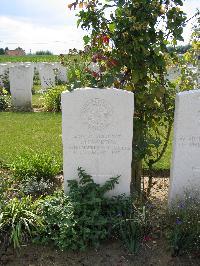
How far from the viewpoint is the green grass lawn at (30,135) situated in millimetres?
6574

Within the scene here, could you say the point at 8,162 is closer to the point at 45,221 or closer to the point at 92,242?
the point at 45,221

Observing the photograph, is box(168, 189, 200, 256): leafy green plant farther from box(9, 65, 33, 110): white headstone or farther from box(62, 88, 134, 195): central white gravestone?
→ box(9, 65, 33, 110): white headstone

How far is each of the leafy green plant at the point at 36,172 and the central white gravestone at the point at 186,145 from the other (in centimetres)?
177

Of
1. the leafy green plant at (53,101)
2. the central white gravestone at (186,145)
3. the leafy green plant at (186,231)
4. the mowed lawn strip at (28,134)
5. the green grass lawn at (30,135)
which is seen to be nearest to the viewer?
the leafy green plant at (186,231)

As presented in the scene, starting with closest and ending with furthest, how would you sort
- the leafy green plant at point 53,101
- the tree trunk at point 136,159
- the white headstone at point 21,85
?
the tree trunk at point 136,159
the leafy green plant at point 53,101
the white headstone at point 21,85

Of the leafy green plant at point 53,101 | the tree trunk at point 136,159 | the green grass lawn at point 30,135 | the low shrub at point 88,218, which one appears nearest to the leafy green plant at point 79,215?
the low shrub at point 88,218

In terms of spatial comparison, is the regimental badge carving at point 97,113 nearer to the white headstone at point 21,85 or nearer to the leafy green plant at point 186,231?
the leafy green plant at point 186,231

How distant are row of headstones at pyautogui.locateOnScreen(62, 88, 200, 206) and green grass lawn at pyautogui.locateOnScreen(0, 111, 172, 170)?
1671mm

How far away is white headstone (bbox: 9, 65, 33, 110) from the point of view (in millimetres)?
11656

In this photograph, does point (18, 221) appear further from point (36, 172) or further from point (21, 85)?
point (21, 85)

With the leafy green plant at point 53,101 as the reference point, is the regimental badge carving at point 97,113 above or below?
below

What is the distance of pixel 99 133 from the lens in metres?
4.16

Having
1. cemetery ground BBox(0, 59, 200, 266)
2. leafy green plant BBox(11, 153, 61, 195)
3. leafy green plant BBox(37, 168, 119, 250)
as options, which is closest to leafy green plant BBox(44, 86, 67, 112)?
leafy green plant BBox(11, 153, 61, 195)

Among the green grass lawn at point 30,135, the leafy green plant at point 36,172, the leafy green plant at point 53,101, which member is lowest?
the leafy green plant at point 36,172
